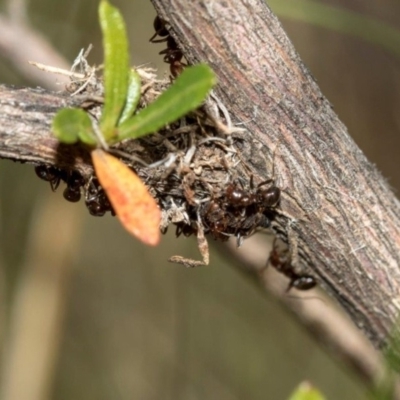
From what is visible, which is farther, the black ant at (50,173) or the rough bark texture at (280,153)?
the black ant at (50,173)

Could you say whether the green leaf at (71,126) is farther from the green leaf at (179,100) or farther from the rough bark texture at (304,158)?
the rough bark texture at (304,158)

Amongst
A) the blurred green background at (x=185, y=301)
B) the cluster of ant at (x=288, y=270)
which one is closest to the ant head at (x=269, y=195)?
the cluster of ant at (x=288, y=270)

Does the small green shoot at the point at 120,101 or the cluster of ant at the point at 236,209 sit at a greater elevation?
the small green shoot at the point at 120,101

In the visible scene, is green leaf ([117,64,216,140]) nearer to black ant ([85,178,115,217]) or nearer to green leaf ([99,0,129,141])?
green leaf ([99,0,129,141])

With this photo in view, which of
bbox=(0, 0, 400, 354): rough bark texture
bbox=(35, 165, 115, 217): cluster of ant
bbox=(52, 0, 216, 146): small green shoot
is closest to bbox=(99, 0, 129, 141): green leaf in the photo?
bbox=(52, 0, 216, 146): small green shoot

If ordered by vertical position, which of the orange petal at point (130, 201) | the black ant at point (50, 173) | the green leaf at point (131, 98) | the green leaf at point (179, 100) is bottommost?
the orange petal at point (130, 201)

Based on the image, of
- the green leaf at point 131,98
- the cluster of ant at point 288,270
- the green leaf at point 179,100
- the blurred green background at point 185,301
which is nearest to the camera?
the green leaf at point 179,100

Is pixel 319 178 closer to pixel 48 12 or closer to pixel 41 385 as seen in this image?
pixel 41 385
